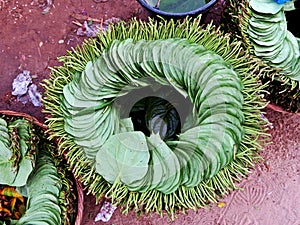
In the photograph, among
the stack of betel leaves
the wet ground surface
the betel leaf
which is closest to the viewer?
the betel leaf

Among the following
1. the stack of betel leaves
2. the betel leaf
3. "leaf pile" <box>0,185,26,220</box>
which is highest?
the betel leaf

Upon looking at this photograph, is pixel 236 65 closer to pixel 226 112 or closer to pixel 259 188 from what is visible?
pixel 226 112

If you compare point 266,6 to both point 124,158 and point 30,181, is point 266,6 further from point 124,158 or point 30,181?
point 30,181

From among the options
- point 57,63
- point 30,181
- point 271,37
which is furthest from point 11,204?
point 271,37

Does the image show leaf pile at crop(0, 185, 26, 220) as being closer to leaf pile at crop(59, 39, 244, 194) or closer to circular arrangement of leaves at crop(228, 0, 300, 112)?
leaf pile at crop(59, 39, 244, 194)

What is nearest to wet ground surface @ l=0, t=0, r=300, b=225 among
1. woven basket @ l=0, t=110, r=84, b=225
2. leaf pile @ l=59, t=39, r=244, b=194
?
woven basket @ l=0, t=110, r=84, b=225
